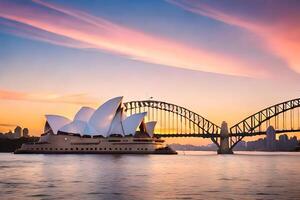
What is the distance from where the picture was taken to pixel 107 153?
193m

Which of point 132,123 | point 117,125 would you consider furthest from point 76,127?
point 132,123

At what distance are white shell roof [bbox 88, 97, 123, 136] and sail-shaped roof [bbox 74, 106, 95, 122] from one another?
207 inches

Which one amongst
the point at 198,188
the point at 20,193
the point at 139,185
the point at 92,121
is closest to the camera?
the point at 20,193

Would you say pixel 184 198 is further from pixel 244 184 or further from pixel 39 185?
pixel 39 185

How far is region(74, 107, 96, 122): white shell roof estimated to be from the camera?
7623 inches

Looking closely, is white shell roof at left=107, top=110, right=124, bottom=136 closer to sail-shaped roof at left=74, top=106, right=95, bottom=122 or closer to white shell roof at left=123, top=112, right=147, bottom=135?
white shell roof at left=123, top=112, right=147, bottom=135

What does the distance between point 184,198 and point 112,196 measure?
6.54 meters

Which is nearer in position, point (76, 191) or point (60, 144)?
point (76, 191)

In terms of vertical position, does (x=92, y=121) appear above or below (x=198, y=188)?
above

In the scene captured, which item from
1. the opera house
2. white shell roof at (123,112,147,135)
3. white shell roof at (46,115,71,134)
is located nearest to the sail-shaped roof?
the opera house

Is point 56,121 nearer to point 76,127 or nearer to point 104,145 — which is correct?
point 76,127

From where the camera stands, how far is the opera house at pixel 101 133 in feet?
617

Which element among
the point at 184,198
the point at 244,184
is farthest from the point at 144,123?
the point at 184,198

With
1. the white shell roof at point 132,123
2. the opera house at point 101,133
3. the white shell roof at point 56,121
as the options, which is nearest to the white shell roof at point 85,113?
the opera house at point 101,133
